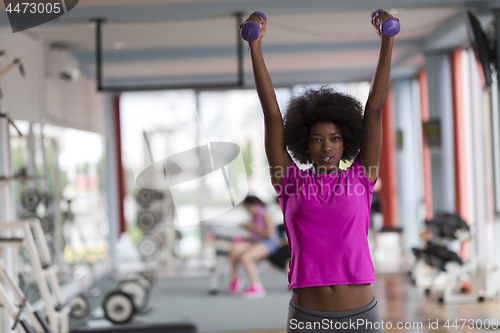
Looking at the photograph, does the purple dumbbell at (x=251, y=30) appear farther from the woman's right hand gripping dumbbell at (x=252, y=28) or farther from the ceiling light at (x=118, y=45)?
the ceiling light at (x=118, y=45)

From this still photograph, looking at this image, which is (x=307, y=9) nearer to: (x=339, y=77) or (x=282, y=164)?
(x=282, y=164)

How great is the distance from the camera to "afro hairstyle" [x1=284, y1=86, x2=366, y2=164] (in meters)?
1.34

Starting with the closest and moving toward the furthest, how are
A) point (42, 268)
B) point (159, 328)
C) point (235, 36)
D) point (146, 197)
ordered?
point (159, 328) < point (42, 268) < point (235, 36) < point (146, 197)

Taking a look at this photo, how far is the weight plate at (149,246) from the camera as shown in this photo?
6004 millimetres

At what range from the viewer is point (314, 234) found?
1213 mm

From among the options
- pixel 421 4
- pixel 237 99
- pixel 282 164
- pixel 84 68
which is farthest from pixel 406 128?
pixel 282 164

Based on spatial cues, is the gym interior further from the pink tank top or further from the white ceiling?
the pink tank top

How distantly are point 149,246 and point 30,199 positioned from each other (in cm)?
202

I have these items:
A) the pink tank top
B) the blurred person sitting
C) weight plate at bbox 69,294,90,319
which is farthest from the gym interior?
the pink tank top

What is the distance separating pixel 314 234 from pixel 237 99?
603cm

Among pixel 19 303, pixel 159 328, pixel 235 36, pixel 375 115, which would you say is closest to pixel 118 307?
pixel 159 328

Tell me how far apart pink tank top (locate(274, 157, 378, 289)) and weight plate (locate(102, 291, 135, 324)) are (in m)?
2.87

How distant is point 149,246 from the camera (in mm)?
6008

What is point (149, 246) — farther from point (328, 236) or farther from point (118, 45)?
point (328, 236)
